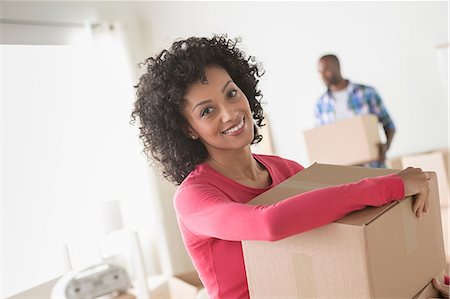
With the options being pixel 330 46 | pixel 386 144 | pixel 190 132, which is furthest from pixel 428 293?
pixel 330 46

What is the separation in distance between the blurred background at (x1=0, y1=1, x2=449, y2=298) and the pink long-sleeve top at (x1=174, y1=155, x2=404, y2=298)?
1952mm

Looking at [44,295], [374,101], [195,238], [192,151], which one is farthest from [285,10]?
[195,238]

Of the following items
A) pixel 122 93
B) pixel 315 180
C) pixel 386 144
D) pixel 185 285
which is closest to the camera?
pixel 315 180

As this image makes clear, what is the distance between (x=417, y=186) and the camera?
3.06 ft

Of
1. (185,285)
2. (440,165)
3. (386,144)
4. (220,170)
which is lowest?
(185,285)

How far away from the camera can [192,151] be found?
124 centimetres

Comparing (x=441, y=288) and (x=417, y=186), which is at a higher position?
(x=417, y=186)

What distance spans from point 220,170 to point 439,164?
2.18 metres

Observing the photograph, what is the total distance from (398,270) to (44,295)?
2.65 metres

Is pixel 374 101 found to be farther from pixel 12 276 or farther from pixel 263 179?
pixel 12 276

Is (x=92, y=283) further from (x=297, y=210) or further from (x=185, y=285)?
(x=297, y=210)

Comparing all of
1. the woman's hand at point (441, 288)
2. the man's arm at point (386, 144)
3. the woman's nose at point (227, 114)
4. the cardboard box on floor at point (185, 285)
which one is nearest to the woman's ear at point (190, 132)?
the woman's nose at point (227, 114)

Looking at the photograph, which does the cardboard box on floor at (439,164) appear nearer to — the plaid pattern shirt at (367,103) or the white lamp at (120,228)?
the plaid pattern shirt at (367,103)

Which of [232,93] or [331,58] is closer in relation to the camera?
[232,93]
